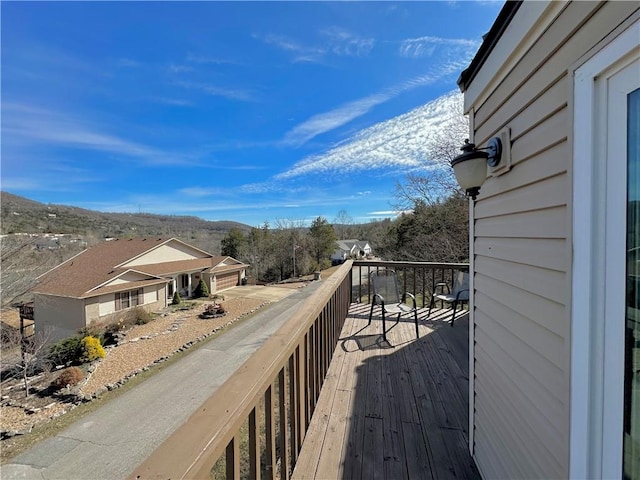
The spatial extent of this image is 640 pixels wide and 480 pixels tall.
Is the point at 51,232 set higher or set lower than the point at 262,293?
higher

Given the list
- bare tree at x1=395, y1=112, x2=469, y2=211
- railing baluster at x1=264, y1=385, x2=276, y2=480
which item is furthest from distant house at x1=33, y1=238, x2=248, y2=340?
railing baluster at x1=264, y1=385, x2=276, y2=480

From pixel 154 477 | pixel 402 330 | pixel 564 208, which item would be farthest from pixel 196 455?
pixel 402 330

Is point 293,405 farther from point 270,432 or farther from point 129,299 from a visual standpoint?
point 129,299

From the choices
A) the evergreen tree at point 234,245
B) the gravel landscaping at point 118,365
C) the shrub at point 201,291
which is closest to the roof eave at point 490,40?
the gravel landscaping at point 118,365

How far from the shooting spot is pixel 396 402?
86.7 inches

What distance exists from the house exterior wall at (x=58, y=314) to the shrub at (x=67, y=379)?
5.01m

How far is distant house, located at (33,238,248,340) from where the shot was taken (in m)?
12.6

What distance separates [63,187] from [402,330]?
38471 mm

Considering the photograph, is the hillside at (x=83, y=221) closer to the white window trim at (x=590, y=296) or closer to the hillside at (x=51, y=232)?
the hillside at (x=51, y=232)

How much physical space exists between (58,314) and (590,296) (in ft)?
58.5

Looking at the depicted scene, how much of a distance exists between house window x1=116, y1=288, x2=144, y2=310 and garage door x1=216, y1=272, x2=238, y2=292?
5901 millimetres

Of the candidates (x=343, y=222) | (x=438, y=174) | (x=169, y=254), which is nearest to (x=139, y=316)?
(x=169, y=254)

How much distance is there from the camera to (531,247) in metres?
1.18

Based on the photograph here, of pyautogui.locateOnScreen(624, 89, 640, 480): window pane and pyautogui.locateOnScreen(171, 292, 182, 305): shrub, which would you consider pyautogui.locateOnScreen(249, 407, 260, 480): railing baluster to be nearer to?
pyautogui.locateOnScreen(624, 89, 640, 480): window pane
